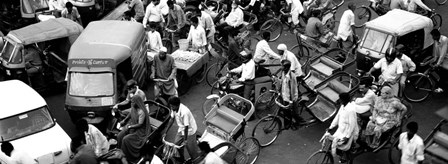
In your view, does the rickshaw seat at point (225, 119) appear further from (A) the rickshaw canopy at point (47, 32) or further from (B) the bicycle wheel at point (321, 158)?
(A) the rickshaw canopy at point (47, 32)

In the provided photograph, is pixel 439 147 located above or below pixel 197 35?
above

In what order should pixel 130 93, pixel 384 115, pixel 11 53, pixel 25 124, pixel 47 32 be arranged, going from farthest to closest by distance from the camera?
pixel 47 32 → pixel 11 53 → pixel 130 93 → pixel 25 124 → pixel 384 115

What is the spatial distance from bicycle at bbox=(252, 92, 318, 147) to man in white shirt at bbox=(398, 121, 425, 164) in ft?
8.71

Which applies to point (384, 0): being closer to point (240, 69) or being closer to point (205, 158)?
point (240, 69)

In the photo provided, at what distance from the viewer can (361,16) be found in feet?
59.9

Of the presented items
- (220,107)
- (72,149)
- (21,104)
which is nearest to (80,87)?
(21,104)

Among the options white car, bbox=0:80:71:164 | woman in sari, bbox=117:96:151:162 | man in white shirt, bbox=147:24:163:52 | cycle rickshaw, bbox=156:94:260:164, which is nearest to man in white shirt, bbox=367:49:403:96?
cycle rickshaw, bbox=156:94:260:164

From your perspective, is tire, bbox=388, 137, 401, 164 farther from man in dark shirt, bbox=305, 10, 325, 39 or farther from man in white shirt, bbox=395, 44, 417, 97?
man in dark shirt, bbox=305, 10, 325, 39

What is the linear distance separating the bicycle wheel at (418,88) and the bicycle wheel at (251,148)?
4.65m

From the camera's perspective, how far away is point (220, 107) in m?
11.4

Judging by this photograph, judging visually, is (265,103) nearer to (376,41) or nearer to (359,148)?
(359,148)

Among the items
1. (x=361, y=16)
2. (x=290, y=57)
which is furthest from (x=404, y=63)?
(x=361, y=16)

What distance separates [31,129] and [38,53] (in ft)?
11.7

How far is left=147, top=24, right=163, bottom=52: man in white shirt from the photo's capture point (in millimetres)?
14461
